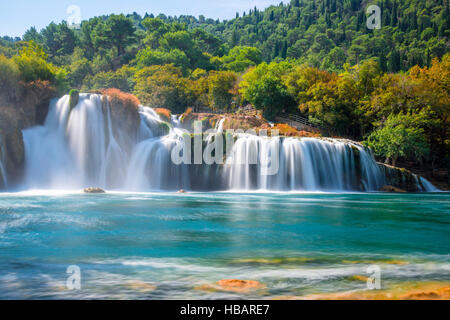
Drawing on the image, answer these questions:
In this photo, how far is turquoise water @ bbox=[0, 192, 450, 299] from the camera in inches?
268

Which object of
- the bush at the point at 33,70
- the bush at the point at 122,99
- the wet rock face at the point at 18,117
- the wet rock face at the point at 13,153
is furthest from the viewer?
the bush at the point at 33,70

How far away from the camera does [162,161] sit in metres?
33.0

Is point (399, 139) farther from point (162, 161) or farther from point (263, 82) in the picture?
point (162, 161)

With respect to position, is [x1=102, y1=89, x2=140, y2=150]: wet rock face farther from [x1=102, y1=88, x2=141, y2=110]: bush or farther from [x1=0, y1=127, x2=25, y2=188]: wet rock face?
[x1=0, y1=127, x2=25, y2=188]: wet rock face

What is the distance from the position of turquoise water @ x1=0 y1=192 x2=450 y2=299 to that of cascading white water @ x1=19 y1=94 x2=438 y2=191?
12.7 m

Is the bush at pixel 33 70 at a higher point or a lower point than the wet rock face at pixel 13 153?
higher

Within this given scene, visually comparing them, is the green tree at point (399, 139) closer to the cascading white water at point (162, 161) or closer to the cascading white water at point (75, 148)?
the cascading white water at point (162, 161)

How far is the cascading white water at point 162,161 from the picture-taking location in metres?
31.2

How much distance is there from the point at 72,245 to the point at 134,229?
2.97 metres

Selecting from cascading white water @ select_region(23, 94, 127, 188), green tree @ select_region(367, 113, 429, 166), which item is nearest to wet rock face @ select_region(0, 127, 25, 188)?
cascading white water @ select_region(23, 94, 127, 188)

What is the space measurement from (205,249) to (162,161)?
A: 2347 cm

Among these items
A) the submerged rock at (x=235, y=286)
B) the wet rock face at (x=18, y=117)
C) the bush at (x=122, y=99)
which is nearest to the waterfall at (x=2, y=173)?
the wet rock face at (x=18, y=117)

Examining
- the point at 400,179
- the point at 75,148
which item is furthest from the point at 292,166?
the point at 75,148

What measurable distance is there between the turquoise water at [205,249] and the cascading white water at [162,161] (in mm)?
12713
